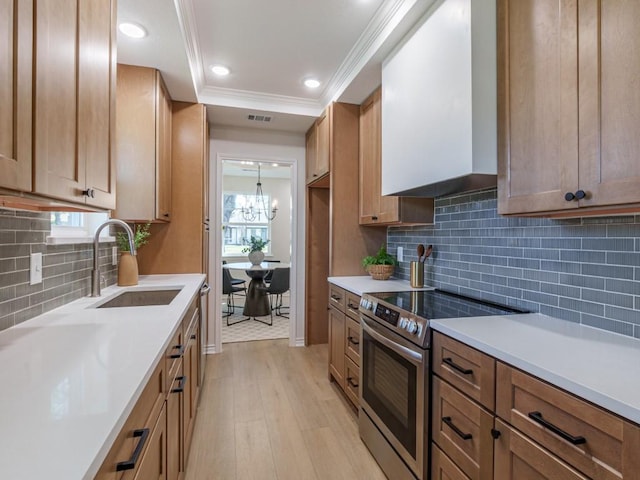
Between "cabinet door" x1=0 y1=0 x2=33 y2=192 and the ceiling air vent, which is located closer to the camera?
"cabinet door" x1=0 y1=0 x2=33 y2=192

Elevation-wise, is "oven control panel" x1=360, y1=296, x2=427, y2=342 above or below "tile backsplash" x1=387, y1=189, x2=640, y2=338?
below

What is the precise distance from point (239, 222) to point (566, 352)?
6507mm

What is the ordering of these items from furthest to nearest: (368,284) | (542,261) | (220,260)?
(220,260)
(368,284)
(542,261)

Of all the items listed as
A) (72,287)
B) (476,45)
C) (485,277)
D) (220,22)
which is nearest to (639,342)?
(485,277)

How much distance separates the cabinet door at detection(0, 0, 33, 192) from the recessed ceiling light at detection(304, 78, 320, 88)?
7.64ft

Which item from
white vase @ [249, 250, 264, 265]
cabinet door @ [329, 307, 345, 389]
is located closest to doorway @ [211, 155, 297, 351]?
white vase @ [249, 250, 264, 265]

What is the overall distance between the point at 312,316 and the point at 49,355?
3.07 m

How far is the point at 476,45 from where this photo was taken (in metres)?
1.48

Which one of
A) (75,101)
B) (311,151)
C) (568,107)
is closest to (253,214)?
(311,151)

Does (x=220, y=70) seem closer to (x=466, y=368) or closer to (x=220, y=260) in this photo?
(x=220, y=260)

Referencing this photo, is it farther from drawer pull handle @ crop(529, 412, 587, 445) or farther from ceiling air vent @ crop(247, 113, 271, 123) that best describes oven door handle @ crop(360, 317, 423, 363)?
ceiling air vent @ crop(247, 113, 271, 123)

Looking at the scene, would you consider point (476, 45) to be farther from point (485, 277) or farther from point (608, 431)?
point (608, 431)

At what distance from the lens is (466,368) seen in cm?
126

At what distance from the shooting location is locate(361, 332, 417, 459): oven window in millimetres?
1577
